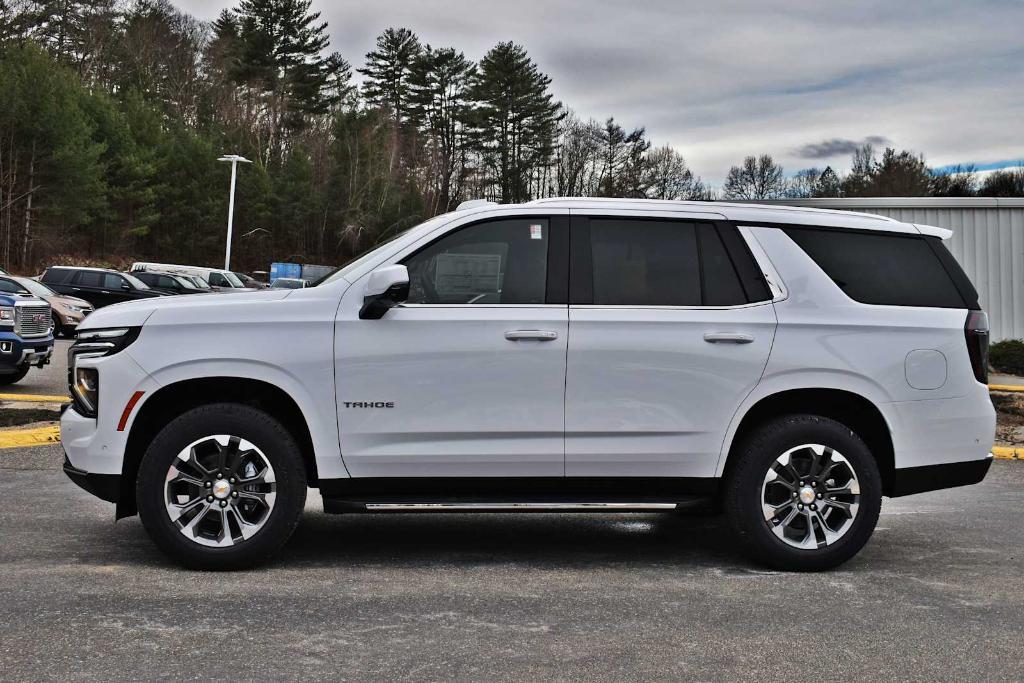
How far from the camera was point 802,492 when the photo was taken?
5.63 meters

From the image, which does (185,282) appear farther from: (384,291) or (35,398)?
(384,291)

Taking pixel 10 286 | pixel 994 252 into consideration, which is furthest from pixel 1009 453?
pixel 10 286

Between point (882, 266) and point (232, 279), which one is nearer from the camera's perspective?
point (882, 266)

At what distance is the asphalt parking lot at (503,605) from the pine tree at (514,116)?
66331 millimetres

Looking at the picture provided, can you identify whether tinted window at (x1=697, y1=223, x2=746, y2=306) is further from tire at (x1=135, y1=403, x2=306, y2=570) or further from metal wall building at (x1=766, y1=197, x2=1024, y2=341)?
metal wall building at (x1=766, y1=197, x2=1024, y2=341)

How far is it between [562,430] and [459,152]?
72.9 m

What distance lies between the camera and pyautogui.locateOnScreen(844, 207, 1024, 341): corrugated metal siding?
21.4m

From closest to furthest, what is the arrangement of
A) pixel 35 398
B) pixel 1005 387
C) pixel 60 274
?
pixel 35 398
pixel 1005 387
pixel 60 274

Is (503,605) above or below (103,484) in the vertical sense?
below

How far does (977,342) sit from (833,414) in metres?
0.85

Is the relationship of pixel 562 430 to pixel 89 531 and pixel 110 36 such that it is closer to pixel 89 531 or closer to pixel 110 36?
pixel 89 531

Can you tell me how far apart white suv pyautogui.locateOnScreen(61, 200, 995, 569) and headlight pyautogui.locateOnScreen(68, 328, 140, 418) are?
0.01m

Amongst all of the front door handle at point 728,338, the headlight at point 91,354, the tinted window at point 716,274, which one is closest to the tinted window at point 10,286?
the headlight at point 91,354

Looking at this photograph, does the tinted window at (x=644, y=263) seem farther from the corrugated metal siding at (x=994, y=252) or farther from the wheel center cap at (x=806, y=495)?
the corrugated metal siding at (x=994, y=252)
